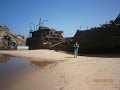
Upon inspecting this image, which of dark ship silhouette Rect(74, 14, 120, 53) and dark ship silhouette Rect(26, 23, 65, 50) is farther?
dark ship silhouette Rect(26, 23, 65, 50)

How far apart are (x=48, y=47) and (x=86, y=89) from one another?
24.4 metres

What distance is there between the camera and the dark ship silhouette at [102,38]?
1817 centimetres

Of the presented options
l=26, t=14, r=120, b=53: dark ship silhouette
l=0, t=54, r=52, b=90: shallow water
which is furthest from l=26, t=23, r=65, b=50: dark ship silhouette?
l=0, t=54, r=52, b=90: shallow water

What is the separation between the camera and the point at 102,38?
19422 mm

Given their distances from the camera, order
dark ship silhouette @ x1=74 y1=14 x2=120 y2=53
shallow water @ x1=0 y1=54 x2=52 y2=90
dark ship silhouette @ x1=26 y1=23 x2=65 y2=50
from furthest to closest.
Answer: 1. dark ship silhouette @ x1=26 y1=23 x2=65 y2=50
2. dark ship silhouette @ x1=74 y1=14 x2=120 y2=53
3. shallow water @ x1=0 y1=54 x2=52 y2=90

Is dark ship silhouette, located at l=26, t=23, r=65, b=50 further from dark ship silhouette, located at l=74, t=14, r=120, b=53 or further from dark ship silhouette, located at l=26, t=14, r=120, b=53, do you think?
dark ship silhouette, located at l=74, t=14, r=120, b=53

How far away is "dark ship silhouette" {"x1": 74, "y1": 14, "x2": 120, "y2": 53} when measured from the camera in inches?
715

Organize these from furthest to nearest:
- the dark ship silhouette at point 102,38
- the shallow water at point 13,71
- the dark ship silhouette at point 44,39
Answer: the dark ship silhouette at point 44,39 < the dark ship silhouette at point 102,38 < the shallow water at point 13,71

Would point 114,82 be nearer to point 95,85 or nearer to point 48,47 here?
point 95,85

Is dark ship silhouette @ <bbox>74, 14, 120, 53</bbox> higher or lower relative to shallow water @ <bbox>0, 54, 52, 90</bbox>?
higher

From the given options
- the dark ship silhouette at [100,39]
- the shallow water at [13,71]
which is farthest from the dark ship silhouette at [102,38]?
the shallow water at [13,71]

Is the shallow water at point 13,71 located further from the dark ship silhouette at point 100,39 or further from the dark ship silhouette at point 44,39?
the dark ship silhouette at point 44,39

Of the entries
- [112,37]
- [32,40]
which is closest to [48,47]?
[32,40]

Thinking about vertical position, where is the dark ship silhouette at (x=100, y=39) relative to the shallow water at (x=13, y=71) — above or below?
above
